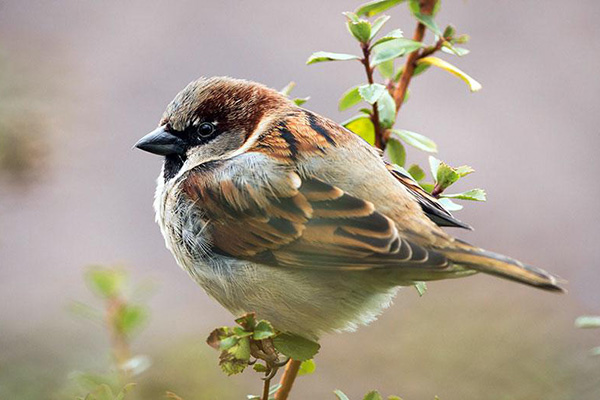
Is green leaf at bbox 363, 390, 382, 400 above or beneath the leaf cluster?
beneath

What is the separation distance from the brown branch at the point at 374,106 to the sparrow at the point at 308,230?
0.10m

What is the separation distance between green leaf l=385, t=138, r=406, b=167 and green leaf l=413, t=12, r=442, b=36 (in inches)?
15.5

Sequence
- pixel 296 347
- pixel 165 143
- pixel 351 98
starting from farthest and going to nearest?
pixel 165 143, pixel 351 98, pixel 296 347

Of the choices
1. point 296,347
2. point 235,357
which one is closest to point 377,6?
point 296,347

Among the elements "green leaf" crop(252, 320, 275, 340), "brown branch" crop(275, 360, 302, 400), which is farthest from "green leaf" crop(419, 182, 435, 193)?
"green leaf" crop(252, 320, 275, 340)

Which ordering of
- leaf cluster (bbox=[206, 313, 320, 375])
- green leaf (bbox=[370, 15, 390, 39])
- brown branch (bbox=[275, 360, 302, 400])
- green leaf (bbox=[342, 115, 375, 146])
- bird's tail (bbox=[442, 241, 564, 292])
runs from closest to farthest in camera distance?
leaf cluster (bbox=[206, 313, 320, 375])
bird's tail (bbox=[442, 241, 564, 292])
brown branch (bbox=[275, 360, 302, 400])
green leaf (bbox=[370, 15, 390, 39])
green leaf (bbox=[342, 115, 375, 146])

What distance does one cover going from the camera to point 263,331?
2.10m

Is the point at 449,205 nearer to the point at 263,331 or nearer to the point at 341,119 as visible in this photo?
the point at 263,331

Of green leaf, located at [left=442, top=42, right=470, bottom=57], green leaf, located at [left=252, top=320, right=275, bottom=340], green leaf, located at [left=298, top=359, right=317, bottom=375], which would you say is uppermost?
green leaf, located at [left=442, top=42, right=470, bottom=57]

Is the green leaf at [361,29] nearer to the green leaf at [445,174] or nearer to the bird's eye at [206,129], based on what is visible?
the green leaf at [445,174]

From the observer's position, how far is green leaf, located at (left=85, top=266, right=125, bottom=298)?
91.0 inches

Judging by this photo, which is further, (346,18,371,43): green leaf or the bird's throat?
the bird's throat

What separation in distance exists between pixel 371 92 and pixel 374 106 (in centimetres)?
16

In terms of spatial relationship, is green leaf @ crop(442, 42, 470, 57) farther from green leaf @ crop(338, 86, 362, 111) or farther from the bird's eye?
the bird's eye
